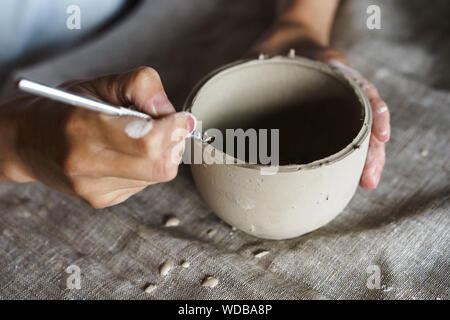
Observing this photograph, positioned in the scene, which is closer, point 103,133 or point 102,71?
point 103,133

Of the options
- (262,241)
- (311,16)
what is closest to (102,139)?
(262,241)

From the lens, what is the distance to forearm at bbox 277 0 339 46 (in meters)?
0.92

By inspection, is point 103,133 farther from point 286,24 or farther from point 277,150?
point 286,24

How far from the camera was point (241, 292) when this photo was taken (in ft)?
2.03

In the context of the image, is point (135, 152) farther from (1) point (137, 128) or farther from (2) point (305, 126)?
(2) point (305, 126)

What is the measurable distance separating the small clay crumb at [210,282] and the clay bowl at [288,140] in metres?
0.08

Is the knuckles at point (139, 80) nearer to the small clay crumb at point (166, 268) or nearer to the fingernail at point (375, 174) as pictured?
the small clay crumb at point (166, 268)

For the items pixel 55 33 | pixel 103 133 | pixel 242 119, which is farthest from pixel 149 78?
pixel 55 33

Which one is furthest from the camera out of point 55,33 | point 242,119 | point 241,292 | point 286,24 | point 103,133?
point 55,33

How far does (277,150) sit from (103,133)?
31cm

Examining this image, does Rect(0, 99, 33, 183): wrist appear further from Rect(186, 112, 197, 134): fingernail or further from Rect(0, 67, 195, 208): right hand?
Rect(186, 112, 197, 134): fingernail

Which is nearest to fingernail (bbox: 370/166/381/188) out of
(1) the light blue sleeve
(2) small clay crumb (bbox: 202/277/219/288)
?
(2) small clay crumb (bbox: 202/277/219/288)

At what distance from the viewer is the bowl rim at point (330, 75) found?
0.54 metres

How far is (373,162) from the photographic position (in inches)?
27.1
